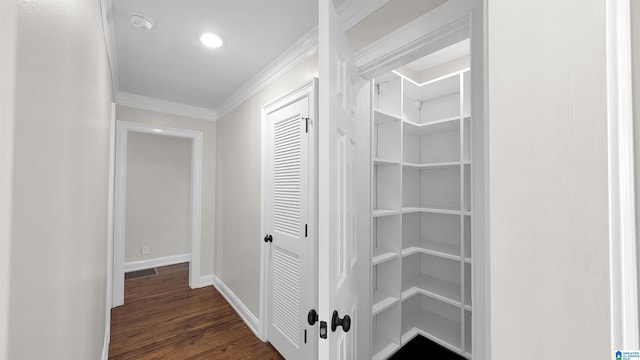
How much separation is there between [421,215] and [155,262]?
438 centimetres

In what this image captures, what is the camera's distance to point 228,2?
1506 mm

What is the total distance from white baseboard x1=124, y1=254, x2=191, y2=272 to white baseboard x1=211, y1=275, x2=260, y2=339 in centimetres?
114

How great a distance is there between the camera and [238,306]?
2.76 m

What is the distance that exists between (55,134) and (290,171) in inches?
56.0

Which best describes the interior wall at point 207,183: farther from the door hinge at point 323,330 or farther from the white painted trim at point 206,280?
the door hinge at point 323,330

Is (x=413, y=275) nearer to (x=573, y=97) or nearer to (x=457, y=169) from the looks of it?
(x=457, y=169)

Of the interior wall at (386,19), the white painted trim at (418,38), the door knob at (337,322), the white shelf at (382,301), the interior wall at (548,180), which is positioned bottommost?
the white shelf at (382,301)

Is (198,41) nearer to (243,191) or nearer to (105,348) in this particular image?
(243,191)

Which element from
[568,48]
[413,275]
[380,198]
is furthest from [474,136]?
[413,275]

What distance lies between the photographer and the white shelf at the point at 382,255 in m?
1.78

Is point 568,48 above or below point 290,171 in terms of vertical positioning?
above

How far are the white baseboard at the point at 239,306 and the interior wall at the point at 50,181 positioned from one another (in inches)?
61.6

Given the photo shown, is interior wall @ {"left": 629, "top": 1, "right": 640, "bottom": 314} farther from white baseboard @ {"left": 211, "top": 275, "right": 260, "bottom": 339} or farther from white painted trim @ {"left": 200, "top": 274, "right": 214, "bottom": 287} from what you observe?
white painted trim @ {"left": 200, "top": 274, "right": 214, "bottom": 287}

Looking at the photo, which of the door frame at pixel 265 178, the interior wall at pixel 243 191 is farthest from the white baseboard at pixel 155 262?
the door frame at pixel 265 178
